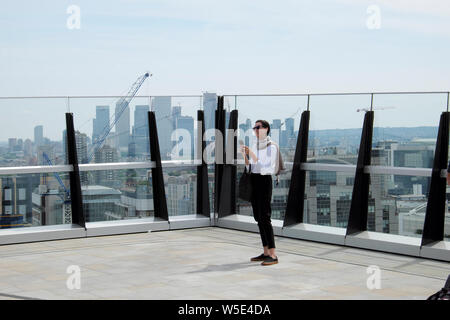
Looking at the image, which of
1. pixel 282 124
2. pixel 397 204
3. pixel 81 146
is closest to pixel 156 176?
pixel 81 146

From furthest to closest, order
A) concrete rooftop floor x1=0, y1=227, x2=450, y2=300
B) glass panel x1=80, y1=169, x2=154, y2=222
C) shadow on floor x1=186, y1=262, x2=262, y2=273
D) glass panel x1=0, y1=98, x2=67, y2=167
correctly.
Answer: glass panel x1=80, y1=169, x2=154, y2=222
glass panel x1=0, y1=98, x2=67, y2=167
shadow on floor x1=186, y1=262, x2=262, y2=273
concrete rooftop floor x1=0, y1=227, x2=450, y2=300

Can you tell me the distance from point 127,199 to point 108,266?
2.82 m

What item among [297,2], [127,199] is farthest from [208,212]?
[297,2]

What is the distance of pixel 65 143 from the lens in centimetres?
1061

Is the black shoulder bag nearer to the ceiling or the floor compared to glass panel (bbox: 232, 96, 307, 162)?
nearer to the floor

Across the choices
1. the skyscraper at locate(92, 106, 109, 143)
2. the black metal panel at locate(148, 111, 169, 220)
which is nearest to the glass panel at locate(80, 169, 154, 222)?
the black metal panel at locate(148, 111, 169, 220)

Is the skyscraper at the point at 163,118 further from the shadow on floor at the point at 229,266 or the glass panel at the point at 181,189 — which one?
the shadow on floor at the point at 229,266

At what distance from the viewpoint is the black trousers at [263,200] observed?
835cm

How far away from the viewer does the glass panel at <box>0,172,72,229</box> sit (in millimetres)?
10242

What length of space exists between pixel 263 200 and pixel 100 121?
348cm

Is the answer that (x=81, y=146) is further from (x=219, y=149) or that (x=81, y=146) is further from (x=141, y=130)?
(x=219, y=149)

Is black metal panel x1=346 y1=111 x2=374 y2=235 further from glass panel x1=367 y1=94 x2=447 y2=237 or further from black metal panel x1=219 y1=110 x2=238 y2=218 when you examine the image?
black metal panel x1=219 y1=110 x2=238 y2=218

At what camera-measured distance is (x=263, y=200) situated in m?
8.35

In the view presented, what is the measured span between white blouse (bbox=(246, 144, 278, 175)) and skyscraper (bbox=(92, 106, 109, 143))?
316 cm
